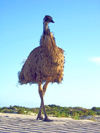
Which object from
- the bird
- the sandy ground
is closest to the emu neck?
the bird

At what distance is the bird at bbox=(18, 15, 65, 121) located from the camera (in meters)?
10.1

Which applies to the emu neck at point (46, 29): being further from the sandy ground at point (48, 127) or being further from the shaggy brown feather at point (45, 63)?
the sandy ground at point (48, 127)

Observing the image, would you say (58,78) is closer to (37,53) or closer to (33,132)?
(37,53)

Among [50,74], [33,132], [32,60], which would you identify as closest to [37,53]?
[32,60]

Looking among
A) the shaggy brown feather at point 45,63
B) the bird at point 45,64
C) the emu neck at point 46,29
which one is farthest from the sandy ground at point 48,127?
the emu neck at point 46,29

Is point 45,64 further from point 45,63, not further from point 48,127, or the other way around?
point 48,127

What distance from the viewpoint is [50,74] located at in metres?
10.2

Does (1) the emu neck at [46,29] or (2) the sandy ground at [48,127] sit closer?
(2) the sandy ground at [48,127]

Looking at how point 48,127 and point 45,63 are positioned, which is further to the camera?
point 45,63

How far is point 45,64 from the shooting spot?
10008 mm

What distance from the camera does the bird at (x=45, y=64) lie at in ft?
33.1

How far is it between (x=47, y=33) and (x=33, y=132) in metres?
4.70

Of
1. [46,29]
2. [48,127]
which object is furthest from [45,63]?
[48,127]

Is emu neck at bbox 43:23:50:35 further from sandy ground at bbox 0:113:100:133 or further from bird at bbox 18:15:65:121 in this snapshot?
sandy ground at bbox 0:113:100:133
